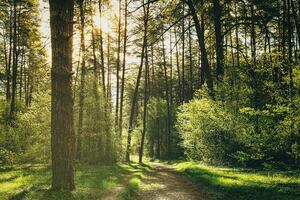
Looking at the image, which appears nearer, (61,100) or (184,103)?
(61,100)

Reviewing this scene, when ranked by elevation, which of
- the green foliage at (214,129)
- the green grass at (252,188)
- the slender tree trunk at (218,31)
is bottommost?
the green grass at (252,188)

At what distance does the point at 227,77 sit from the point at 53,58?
39.8ft

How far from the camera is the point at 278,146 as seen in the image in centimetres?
1286

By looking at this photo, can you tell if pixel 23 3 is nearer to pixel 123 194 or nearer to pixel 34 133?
pixel 34 133

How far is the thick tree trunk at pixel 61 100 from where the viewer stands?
435 inches

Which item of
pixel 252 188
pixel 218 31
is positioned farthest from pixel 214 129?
pixel 252 188

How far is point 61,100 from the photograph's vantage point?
11.2 metres

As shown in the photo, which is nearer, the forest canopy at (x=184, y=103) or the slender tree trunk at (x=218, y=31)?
the forest canopy at (x=184, y=103)

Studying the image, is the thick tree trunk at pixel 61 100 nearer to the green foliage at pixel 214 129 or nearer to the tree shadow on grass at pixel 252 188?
the tree shadow on grass at pixel 252 188

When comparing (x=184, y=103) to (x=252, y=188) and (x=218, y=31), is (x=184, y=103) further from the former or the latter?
(x=252, y=188)

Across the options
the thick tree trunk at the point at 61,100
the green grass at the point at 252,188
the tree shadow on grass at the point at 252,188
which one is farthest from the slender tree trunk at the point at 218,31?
the thick tree trunk at the point at 61,100

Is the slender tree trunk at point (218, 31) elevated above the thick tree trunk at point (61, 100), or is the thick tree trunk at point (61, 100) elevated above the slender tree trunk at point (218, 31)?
the slender tree trunk at point (218, 31)

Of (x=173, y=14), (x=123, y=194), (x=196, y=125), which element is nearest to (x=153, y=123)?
(x=196, y=125)

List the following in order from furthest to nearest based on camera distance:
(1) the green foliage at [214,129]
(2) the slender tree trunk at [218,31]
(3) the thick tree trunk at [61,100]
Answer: (2) the slender tree trunk at [218,31], (1) the green foliage at [214,129], (3) the thick tree trunk at [61,100]
